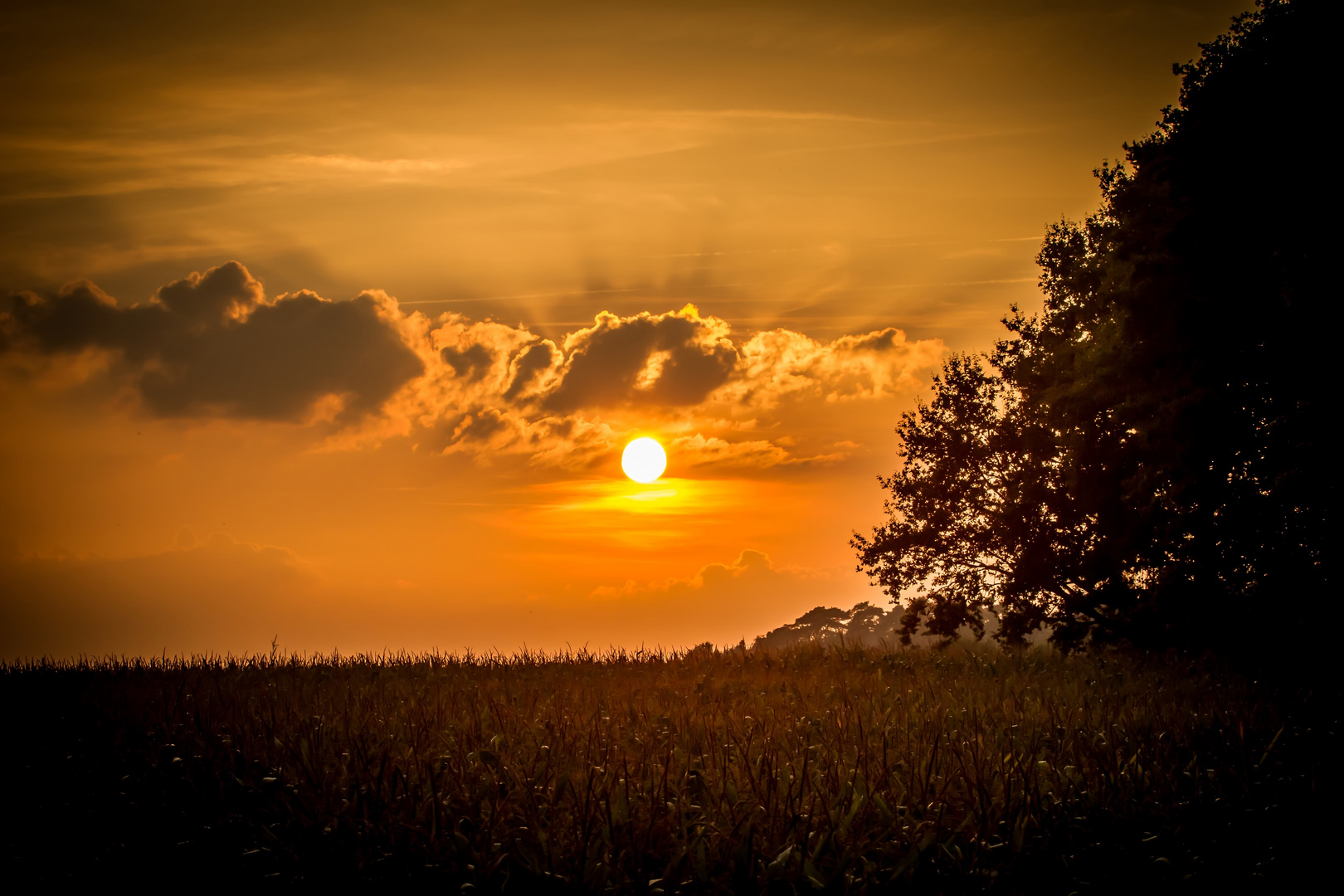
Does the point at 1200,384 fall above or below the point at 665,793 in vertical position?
above

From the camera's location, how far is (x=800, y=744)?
354 inches

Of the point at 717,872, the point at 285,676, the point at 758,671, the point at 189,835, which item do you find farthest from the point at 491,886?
the point at 758,671

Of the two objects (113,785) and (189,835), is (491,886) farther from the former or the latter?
(113,785)

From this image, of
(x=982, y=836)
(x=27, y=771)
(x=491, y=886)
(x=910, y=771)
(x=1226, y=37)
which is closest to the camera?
(x=491, y=886)

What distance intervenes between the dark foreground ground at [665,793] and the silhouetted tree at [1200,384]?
14.8ft

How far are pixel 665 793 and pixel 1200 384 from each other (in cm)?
1389

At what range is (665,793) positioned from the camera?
23.7 ft

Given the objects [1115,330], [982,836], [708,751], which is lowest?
[982,836]

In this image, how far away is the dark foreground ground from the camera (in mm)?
6352

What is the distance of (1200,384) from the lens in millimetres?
16188

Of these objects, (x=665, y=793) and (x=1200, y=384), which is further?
(x=1200, y=384)

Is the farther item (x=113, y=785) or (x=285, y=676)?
(x=285, y=676)

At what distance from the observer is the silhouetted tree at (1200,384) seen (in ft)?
49.0

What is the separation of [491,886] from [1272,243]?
53.8 feet
